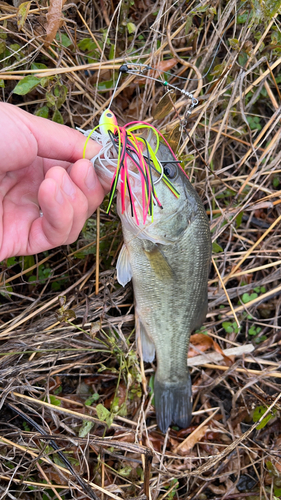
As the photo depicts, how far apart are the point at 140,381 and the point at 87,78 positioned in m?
2.53

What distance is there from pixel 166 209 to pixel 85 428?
1.78m

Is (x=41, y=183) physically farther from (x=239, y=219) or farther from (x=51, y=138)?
(x=239, y=219)

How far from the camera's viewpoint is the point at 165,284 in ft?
8.38

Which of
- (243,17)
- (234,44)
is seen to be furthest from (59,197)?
(243,17)

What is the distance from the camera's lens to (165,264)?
2.45 m

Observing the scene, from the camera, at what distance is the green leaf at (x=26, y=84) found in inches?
88.6

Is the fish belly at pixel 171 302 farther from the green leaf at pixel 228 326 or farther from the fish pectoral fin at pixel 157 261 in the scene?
the green leaf at pixel 228 326

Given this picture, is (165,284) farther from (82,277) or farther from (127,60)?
(127,60)

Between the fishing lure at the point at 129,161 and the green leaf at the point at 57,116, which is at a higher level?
the fishing lure at the point at 129,161

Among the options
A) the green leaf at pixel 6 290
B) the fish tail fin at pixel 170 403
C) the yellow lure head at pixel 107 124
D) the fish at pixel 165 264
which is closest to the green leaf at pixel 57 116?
the fish at pixel 165 264

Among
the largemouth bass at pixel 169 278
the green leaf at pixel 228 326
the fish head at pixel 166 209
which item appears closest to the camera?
the fish head at pixel 166 209

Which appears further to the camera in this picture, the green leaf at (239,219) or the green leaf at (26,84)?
the green leaf at (239,219)

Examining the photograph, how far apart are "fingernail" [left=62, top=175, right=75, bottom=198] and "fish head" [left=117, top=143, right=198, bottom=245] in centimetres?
38

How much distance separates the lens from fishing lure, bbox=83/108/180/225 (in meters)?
1.87
